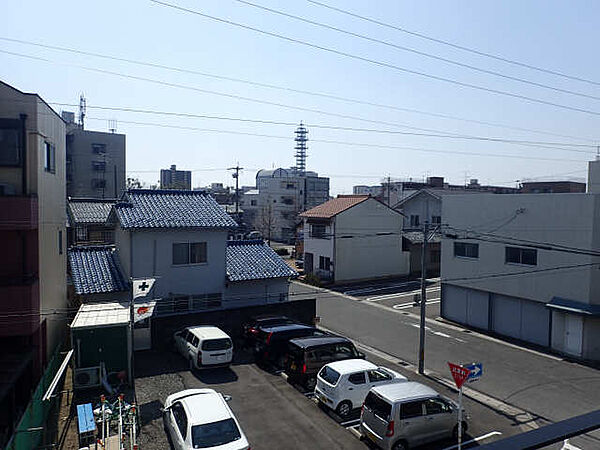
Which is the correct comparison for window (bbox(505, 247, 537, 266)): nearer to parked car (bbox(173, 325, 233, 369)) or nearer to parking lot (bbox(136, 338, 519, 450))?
parking lot (bbox(136, 338, 519, 450))

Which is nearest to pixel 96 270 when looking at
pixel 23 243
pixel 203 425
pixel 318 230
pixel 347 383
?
pixel 23 243

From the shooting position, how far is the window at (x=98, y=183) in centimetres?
5325

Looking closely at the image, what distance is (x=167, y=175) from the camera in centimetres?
9856

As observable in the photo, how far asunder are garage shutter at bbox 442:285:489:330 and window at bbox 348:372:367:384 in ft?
36.7

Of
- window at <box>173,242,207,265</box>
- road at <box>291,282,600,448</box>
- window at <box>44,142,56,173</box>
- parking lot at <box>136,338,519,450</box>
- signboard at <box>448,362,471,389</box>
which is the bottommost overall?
road at <box>291,282,600,448</box>

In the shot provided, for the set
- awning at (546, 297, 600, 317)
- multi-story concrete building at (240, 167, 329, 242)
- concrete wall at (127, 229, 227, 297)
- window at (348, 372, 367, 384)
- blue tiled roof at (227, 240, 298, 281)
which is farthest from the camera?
multi-story concrete building at (240, 167, 329, 242)

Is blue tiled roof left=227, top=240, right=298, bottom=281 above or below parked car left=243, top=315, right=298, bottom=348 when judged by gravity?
above

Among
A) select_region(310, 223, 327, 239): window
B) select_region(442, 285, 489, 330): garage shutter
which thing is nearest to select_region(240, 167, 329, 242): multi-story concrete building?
select_region(310, 223, 327, 239): window

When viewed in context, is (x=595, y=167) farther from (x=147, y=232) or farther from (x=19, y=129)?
(x=19, y=129)

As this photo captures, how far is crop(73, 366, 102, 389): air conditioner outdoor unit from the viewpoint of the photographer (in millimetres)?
13680

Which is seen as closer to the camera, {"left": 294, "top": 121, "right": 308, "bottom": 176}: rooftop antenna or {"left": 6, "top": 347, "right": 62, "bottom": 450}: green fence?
{"left": 6, "top": 347, "right": 62, "bottom": 450}: green fence

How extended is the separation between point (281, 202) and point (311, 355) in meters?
52.8

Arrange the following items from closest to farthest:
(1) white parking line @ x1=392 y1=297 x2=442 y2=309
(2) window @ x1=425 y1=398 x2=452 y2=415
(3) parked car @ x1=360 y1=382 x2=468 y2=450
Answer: (3) parked car @ x1=360 y1=382 x2=468 y2=450 < (2) window @ x1=425 y1=398 x2=452 y2=415 < (1) white parking line @ x1=392 y1=297 x2=442 y2=309

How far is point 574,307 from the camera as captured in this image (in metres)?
17.9
